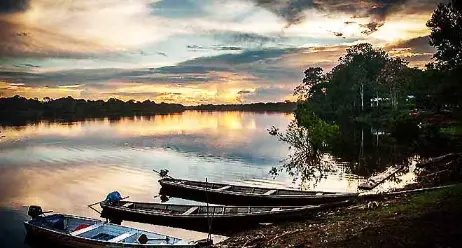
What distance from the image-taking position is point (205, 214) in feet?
81.6

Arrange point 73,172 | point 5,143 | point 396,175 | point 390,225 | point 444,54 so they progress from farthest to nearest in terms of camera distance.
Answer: point 5,143 < point 73,172 < point 444,54 < point 396,175 < point 390,225

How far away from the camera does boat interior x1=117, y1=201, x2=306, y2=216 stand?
24109 millimetres

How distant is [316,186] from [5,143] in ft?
217

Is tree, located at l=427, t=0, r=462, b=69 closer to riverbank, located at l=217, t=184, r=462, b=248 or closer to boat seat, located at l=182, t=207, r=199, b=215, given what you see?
riverbank, located at l=217, t=184, r=462, b=248

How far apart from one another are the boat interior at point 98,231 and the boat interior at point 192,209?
12.4 feet

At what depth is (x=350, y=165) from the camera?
1683 inches

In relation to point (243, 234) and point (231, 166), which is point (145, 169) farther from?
point (243, 234)

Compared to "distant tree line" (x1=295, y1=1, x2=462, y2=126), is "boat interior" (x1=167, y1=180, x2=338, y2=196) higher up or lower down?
lower down

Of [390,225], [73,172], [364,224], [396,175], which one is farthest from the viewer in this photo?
[73,172]

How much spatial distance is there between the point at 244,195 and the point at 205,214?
6.01 metres

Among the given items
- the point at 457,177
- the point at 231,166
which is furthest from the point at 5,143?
the point at 457,177

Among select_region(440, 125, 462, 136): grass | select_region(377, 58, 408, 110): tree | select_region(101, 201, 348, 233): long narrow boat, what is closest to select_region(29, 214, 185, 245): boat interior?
select_region(101, 201, 348, 233): long narrow boat

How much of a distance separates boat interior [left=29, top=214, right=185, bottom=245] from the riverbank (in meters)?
3.38

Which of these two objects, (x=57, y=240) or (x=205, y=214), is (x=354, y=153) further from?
(x=57, y=240)
